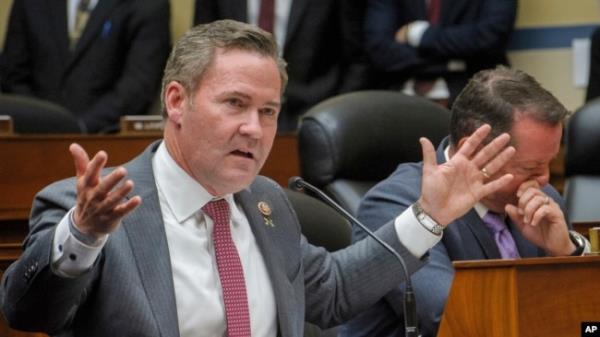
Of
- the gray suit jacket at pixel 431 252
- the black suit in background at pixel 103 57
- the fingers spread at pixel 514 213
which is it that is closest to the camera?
the gray suit jacket at pixel 431 252

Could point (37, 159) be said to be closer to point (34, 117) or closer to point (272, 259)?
point (34, 117)

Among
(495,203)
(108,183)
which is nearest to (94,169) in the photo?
(108,183)

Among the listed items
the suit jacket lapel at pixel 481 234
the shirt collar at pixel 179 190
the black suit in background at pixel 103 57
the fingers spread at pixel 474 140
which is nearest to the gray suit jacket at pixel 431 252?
the suit jacket lapel at pixel 481 234

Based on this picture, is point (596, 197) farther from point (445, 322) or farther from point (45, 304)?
point (45, 304)

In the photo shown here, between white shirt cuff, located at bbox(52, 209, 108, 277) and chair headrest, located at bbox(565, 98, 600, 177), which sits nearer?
white shirt cuff, located at bbox(52, 209, 108, 277)

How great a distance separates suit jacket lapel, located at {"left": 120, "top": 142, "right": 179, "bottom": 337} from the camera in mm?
2531

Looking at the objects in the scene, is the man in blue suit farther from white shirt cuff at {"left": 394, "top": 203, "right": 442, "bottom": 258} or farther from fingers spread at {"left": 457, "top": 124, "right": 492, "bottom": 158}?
fingers spread at {"left": 457, "top": 124, "right": 492, "bottom": 158}

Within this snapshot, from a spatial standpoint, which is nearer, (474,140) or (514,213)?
(474,140)

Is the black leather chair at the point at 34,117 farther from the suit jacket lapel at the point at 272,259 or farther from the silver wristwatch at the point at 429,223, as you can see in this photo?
the silver wristwatch at the point at 429,223

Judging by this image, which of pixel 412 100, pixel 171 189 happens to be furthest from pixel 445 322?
pixel 412 100

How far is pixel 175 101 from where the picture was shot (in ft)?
8.92

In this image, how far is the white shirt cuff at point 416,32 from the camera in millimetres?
5918

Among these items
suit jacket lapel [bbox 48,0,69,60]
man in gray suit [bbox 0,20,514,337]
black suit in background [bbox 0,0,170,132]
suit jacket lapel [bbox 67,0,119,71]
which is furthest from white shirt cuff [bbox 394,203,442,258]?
suit jacket lapel [bbox 48,0,69,60]

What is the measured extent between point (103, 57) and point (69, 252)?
4024 mm
